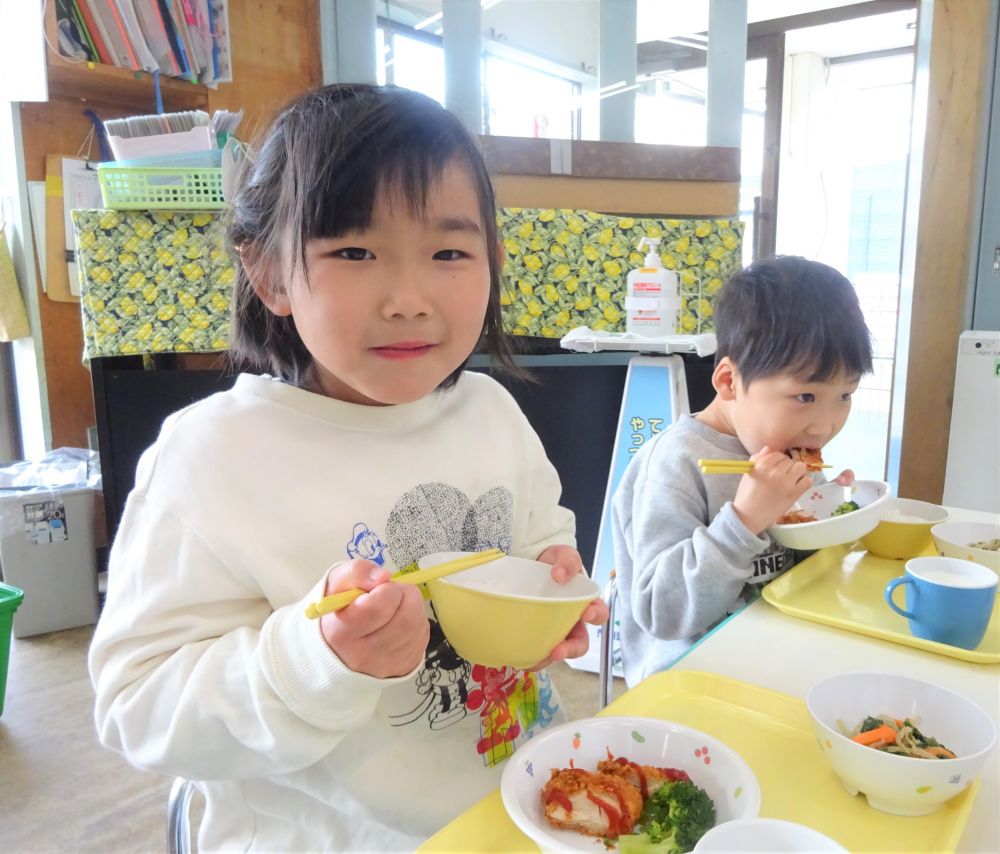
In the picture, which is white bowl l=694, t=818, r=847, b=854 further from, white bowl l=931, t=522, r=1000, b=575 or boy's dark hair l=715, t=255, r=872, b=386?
boy's dark hair l=715, t=255, r=872, b=386

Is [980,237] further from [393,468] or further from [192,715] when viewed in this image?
[192,715]

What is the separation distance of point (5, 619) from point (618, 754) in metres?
1.73

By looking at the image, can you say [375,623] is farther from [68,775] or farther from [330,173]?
[68,775]

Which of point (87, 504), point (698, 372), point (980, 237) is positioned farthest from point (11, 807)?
point (980, 237)

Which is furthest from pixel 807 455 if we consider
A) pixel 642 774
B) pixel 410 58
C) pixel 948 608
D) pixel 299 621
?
pixel 410 58

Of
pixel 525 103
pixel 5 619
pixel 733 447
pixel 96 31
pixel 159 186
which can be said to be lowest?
pixel 5 619

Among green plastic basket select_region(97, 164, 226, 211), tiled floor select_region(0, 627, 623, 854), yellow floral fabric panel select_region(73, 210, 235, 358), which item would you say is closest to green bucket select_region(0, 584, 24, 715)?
tiled floor select_region(0, 627, 623, 854)

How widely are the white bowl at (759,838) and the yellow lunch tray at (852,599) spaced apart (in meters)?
0.39

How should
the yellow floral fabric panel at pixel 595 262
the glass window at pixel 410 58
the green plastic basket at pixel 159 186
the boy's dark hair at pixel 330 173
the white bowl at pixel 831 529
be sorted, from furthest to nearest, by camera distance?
the glass window at pixel 410 58 → the yellow floral fabric panel at pixel 595 262 → the green plastic basket at pixel 159 186 → the white bowl at pixel 831 529 → the boy's dark hair at pixel 330 173

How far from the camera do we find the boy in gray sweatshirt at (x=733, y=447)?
903mm

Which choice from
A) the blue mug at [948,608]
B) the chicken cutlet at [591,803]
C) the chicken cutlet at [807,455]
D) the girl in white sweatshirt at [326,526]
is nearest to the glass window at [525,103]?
the chicken cutlet at [807,455]

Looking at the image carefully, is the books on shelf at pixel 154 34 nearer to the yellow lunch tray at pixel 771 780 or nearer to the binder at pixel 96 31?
the binder at pixel 96 31

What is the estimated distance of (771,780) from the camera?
0.54 m

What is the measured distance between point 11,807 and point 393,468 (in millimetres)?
1326
